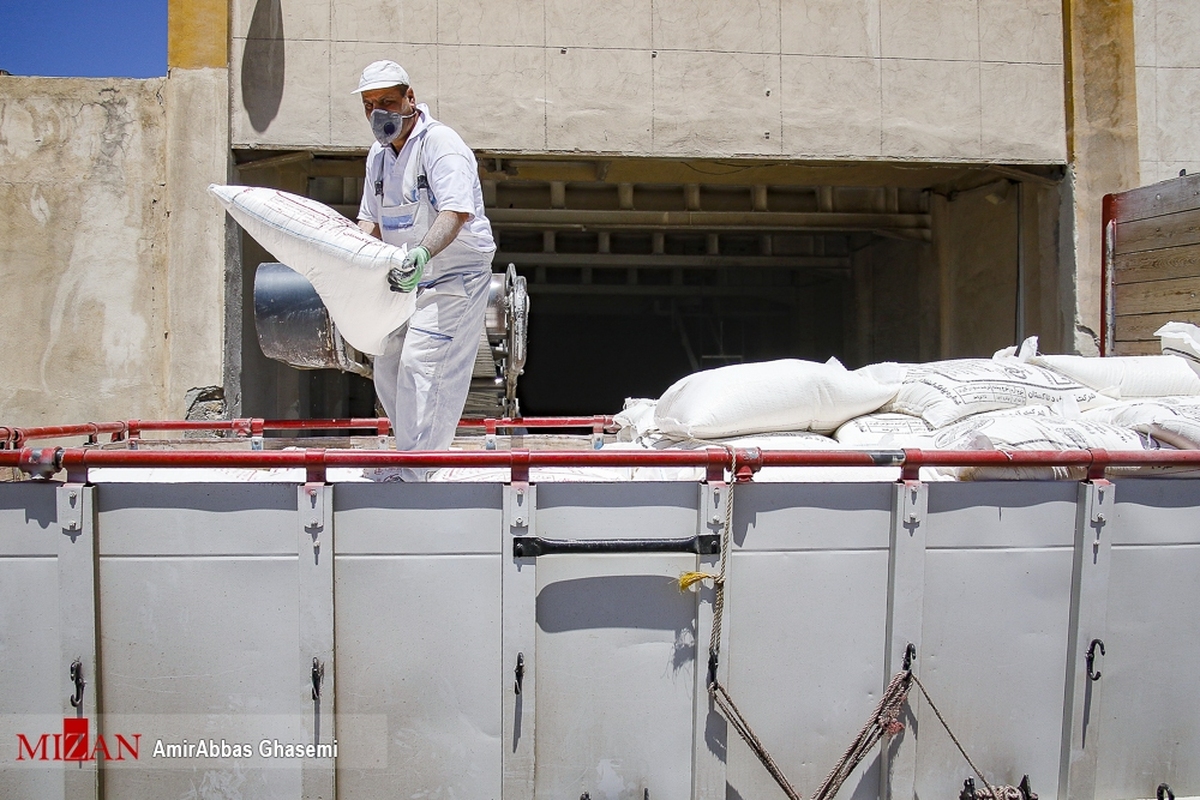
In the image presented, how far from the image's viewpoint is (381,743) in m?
2.20

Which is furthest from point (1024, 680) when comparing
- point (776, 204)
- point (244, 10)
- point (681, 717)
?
point (776, 204)

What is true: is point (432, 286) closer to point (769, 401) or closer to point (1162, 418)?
point (769, 401)

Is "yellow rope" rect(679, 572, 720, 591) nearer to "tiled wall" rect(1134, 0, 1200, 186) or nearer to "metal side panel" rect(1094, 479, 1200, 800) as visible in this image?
"metal side panel" rect(1094, 479, 1200, 800)

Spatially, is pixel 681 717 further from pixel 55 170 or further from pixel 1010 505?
pixel 55 170

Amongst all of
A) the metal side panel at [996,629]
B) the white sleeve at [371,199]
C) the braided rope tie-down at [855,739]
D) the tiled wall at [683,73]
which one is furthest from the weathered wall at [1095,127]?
the white sleeve at [371,199]

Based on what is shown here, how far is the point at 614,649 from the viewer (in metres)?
2.25

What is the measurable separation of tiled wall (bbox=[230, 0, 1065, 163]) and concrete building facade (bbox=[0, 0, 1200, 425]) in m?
0.02

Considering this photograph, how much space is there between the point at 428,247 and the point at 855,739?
2.04 metres

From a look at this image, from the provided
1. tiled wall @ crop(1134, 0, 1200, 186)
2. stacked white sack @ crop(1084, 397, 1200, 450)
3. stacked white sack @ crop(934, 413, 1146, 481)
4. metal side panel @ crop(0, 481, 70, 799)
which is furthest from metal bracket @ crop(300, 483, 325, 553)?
tiled wall @ crop(1134, 0, 1200, 186)

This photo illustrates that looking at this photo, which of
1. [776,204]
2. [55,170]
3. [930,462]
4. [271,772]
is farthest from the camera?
[776,204]

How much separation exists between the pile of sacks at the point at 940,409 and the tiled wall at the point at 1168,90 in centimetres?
417

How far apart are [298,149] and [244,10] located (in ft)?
3.54

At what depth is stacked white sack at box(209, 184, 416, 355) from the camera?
2.62m

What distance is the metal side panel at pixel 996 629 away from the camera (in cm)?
234
